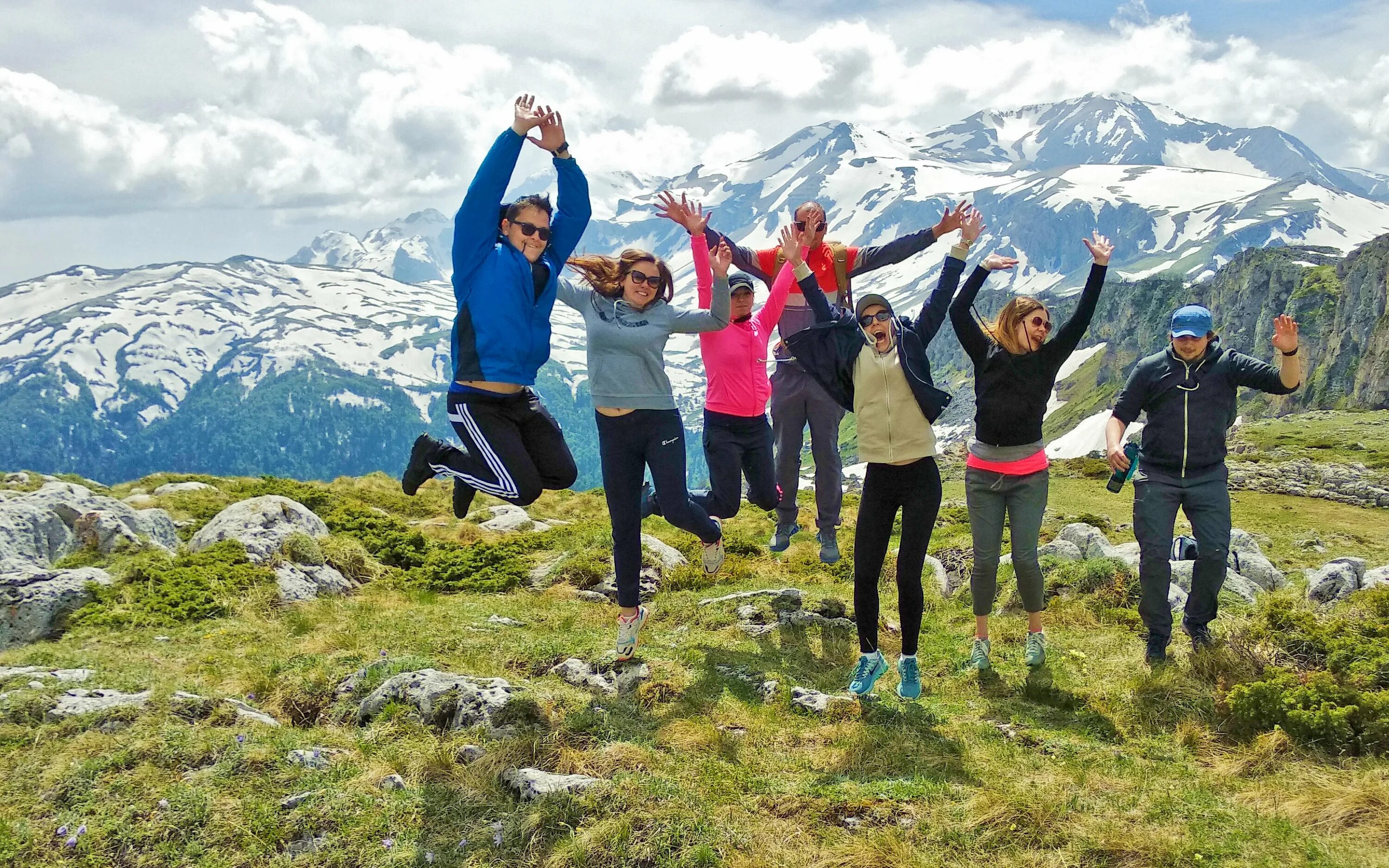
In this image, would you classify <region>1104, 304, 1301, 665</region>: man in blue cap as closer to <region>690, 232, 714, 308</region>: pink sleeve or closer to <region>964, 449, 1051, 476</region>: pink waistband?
<region>964, 449, 1051, 476</region>: pink waistband

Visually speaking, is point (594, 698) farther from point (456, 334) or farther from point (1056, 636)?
point (1056, 636)

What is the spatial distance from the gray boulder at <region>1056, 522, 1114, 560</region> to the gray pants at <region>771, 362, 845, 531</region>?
232 inches

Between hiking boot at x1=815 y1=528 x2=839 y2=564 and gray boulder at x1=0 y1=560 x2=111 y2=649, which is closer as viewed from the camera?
gray boulder at x1=0 y1=560 x2=111 y2=649

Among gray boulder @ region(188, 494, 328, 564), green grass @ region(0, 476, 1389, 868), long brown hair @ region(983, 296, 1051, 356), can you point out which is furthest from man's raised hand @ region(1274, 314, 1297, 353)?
gray boulder @ region(188, 494, 328, 564)

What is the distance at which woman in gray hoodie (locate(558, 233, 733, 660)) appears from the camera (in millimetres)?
8148

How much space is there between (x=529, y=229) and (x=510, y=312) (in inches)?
34.7

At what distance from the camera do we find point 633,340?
8.09m

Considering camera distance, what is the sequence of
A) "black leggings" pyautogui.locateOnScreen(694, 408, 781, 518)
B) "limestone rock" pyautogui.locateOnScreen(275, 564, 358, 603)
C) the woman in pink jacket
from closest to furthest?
the woman in pink jacket, "black leggings" pyautogui.locateOnScreen(694, 408, 781, 518), "limestone rock" pyautogui.locateOnScreen(275, 564, 358, 603)

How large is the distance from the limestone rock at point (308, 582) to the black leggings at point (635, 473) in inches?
257

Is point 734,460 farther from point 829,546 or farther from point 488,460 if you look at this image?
point 488,460

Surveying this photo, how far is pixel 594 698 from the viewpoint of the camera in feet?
26.3

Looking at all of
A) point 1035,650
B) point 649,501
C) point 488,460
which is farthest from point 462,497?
point 1035,650

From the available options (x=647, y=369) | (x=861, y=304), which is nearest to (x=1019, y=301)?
(x=861, y=304)

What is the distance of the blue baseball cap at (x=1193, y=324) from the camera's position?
8609 millimetres
